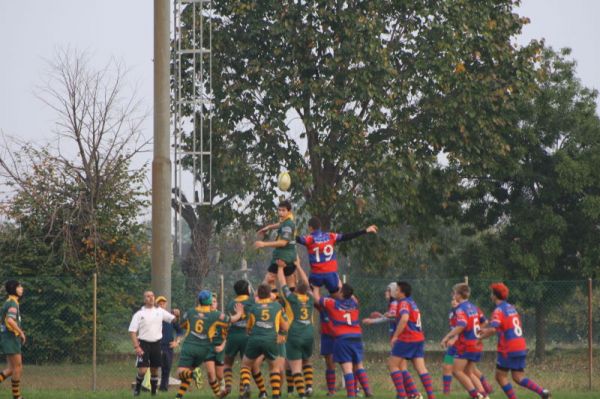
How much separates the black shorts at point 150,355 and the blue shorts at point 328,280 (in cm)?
359

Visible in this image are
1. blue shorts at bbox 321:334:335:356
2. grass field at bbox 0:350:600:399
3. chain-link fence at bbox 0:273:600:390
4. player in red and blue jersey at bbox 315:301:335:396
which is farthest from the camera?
chain-link fence at bbox 0:273:600:390

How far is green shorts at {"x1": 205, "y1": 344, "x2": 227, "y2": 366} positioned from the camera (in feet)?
62.0

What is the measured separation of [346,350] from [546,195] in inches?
743

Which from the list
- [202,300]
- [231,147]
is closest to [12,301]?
[202,300]

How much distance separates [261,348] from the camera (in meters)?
18.7

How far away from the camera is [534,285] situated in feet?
112

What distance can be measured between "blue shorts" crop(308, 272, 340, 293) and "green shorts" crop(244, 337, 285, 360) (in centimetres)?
171

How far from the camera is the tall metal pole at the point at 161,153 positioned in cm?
2517

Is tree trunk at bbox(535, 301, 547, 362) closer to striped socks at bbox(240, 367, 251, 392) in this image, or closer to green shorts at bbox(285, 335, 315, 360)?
green shorts at bbox(285, 335, 315, 360)

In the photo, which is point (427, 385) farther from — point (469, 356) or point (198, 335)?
point (198, 335)

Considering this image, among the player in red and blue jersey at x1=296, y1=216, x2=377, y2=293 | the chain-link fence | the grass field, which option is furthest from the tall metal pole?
the player in red and blue jersey at x1=296, y1=216, x2=377, y2=293

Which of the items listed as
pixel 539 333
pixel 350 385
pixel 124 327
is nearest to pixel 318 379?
pixel 350 385

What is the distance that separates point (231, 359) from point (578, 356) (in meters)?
15.3

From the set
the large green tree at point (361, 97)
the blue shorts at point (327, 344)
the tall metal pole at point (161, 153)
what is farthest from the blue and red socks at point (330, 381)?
the large green tree at point (361, 97)
